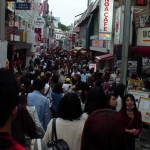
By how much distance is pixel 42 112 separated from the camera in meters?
6.98

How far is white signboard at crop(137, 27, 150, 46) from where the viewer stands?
1688 centimetres

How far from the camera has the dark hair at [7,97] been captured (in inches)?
86.4

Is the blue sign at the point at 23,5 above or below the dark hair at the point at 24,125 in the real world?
above

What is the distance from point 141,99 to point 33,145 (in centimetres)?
745

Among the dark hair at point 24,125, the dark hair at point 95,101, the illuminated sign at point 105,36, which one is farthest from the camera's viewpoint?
the illuminated sign at point 105,36

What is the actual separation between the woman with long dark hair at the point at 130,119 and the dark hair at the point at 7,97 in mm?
4675

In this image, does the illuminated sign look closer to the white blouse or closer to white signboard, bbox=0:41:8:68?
white signboard, bbox=0:41:8:68

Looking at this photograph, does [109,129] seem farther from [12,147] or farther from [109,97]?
[109,97]

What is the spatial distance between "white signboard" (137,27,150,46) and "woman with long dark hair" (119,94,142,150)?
32.8ft

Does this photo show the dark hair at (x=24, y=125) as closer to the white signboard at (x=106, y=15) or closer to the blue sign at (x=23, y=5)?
the blue sign at (x=23, y=5)

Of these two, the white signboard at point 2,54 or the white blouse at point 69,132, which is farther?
the white signboard at point 2,54

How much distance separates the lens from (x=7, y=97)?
86.4 inches

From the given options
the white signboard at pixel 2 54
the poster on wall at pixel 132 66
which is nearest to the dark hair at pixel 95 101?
the white signboard at pixel 2 54

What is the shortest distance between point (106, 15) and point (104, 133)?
23.4 metres
